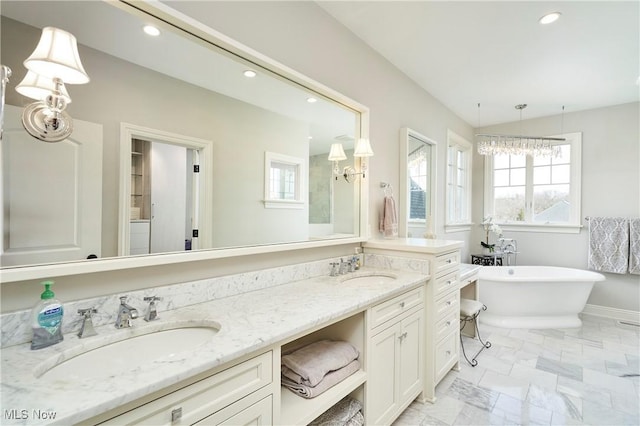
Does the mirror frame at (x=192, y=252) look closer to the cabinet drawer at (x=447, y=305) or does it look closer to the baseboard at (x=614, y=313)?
the cabinet drawer at (x=447, y=305)

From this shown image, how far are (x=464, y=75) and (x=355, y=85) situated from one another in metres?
1.45

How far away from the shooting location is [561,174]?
4156mm

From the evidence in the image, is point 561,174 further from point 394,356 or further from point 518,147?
point 394,356

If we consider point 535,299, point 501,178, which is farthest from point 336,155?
point 501,178

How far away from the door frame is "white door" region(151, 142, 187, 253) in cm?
4

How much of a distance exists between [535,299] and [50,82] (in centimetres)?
446

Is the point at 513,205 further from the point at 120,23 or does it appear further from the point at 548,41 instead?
the point at 120,23

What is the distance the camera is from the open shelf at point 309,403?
1.20 meters

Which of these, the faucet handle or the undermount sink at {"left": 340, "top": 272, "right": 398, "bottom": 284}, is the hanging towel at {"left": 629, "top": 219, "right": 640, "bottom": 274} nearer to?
the undermount sink at {"left": 340, "top": 272, "right": 398, "bottom": 284}

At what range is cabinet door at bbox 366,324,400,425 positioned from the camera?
5.11 feet

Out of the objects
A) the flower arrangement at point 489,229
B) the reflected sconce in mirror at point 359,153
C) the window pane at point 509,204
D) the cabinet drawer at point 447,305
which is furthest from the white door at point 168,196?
the window pane at point 509,204

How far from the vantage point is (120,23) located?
1102 millimetres

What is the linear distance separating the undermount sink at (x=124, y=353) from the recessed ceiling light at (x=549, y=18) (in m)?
2.86

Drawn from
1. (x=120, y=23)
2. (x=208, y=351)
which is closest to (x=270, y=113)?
(x=120, y=23)
